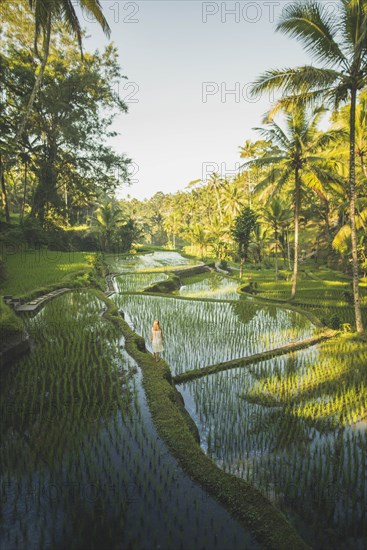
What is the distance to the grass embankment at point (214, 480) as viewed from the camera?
112 inches

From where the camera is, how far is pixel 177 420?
457 centimetres

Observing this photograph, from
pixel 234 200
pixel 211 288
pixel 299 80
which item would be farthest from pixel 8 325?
pixel 234 200

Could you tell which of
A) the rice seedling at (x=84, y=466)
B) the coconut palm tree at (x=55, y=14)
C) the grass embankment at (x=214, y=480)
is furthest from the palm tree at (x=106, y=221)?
the grass embankment at (x=214, y=480)

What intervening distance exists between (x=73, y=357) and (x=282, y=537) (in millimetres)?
4980

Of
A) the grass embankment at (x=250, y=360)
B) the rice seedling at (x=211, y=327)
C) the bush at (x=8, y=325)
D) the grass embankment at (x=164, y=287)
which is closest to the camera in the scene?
the bush at (x=8, y=325)

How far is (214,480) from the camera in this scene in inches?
135

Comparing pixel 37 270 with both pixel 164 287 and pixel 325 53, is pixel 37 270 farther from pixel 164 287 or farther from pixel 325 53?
pixel 325 53

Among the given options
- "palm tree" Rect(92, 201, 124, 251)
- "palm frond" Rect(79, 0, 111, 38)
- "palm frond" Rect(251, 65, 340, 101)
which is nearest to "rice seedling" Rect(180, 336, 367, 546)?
"palm frond" Rect(251, 65, 340, 101)

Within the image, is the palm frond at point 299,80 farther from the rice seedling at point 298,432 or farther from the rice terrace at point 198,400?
the rice seedling at point 298,432

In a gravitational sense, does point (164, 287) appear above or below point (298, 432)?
above

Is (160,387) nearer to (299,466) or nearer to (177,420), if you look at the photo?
(177,420)

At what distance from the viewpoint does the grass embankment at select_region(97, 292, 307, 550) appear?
2.84 metres

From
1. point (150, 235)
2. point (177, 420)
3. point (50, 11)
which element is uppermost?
point (50, 11)

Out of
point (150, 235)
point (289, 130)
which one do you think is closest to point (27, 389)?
point (289, 130)
